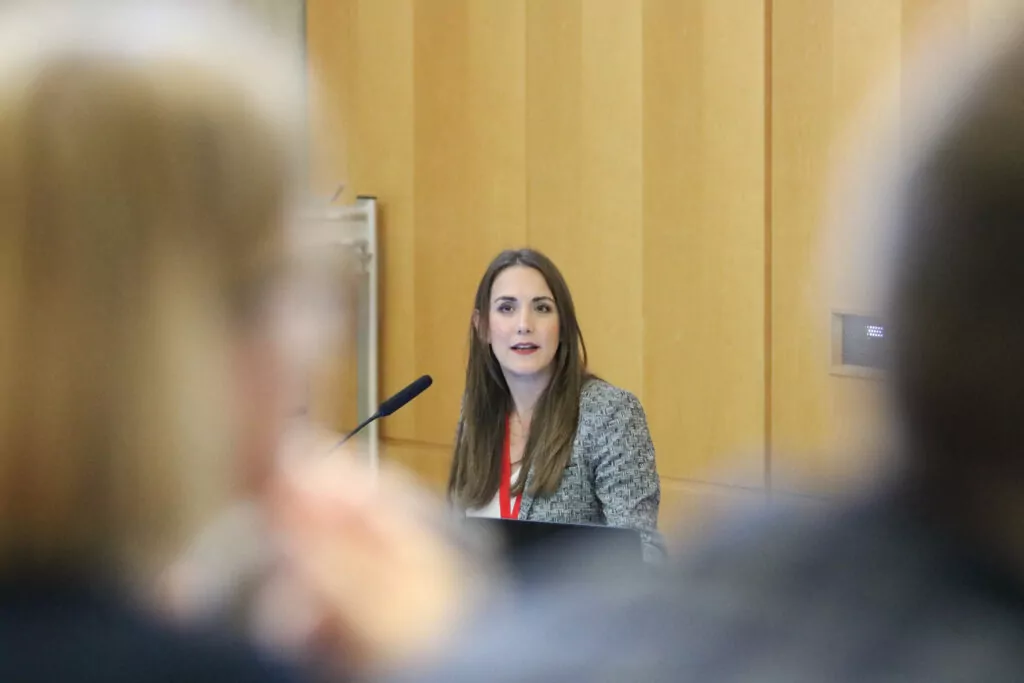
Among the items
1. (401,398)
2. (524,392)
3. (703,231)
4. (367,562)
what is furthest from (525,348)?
(367,562)

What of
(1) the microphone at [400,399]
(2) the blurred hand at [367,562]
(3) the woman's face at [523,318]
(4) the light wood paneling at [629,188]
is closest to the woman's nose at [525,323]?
(3) the woman's face at [523,318]

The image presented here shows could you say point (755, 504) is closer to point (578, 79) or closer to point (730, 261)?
point (730, 261)

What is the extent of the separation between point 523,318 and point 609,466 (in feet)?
0.53

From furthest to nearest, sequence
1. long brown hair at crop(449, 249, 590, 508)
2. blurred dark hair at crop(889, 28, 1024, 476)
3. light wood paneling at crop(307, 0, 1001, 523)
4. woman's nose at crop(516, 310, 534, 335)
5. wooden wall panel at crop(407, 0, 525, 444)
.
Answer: wooden wall panel at crop(407, 0, 525, 444) → light wood paneling at crop(307, 0, 1001, 523) → woman's nose at crop(516, 310, 534, 335) → long brown hair at crop(449, 249, 590, 508) → blurred dark hair at crop(889, 28, 1024, 476)

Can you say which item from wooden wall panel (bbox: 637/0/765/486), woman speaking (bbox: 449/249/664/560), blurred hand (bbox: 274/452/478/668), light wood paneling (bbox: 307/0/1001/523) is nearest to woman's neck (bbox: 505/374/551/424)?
woman speaking (bbox: 449/249/664/560)

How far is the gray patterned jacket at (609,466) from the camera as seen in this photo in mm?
1104

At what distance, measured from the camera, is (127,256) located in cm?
11

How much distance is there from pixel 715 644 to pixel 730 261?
1738 millimetres

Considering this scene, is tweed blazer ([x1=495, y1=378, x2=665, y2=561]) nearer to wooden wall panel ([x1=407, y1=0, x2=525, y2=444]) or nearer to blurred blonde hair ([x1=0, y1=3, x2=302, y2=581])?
wooden wall panel ([x1=407, y1=0, x2=525, y2=444])

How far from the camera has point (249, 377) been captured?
0.12m

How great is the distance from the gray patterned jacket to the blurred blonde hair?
3.12ft

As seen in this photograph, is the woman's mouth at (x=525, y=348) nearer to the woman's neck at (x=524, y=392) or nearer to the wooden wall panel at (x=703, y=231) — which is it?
the woman's neck at (x=524, y=392)

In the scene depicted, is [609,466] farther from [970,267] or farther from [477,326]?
[970,267]

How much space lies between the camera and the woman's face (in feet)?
3.75
